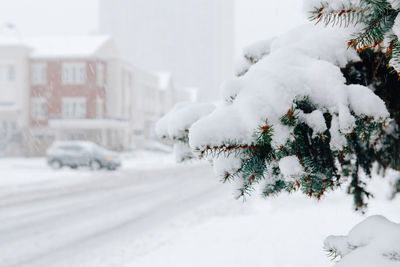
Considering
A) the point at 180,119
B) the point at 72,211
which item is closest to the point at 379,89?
the point at 180,119

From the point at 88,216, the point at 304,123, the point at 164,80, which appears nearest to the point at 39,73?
the point at 164,80

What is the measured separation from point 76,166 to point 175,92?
40668 mm

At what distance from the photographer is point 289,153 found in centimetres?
→ 217

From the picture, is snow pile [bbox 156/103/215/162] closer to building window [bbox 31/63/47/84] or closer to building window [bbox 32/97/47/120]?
building window [bbox 31/63/47/84]

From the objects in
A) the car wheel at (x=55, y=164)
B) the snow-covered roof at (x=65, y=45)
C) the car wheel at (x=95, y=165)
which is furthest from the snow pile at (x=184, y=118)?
the snow-covered roof at (x=65, y=45)

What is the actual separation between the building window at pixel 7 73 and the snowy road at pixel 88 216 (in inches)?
827

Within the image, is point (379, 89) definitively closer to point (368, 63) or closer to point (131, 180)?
point (368, 63)

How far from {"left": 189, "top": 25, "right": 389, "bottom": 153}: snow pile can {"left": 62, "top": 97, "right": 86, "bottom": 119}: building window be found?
34.9m

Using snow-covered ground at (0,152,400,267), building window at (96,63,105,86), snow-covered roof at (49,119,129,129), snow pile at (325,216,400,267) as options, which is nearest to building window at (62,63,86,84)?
building window at (96,63,105,86)

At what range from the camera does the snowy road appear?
6.53 metres

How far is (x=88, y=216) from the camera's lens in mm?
9711

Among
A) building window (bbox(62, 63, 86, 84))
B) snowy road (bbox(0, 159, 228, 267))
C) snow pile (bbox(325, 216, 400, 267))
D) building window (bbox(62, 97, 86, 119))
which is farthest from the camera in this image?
building window (bbox(62, 97, 86, 119))

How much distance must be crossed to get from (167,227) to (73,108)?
29.7m

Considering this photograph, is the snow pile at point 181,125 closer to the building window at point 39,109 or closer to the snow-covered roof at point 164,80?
the building window at point 39,109
